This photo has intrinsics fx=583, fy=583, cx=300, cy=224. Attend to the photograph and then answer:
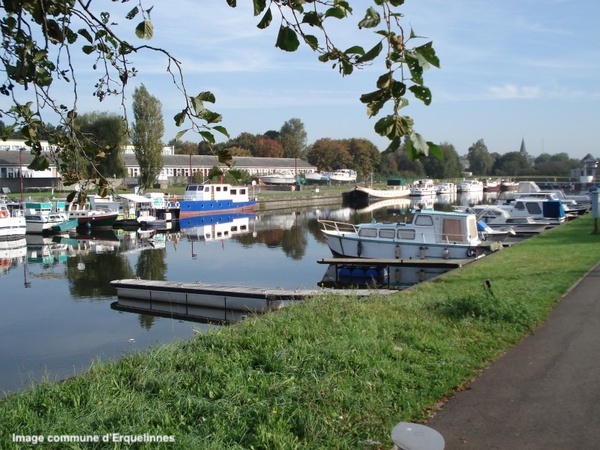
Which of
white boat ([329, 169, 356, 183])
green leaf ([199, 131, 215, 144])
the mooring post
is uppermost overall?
white boat ([329, 169, 356, 183])

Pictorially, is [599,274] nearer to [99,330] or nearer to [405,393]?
[405,393]

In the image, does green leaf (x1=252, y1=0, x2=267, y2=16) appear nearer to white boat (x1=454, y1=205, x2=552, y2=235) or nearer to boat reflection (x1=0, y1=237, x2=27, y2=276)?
boat reflection (x1=0, y1=237, x2=27, y2=276)

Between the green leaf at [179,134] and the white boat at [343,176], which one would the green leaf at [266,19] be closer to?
the green leaf at [179,134]

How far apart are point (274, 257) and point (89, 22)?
26.0 m

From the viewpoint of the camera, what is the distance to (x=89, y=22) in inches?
191

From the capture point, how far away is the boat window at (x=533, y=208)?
3531 cm

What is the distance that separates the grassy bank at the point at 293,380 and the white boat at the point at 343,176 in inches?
3795

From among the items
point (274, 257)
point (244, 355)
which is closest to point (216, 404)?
point (244, 355)

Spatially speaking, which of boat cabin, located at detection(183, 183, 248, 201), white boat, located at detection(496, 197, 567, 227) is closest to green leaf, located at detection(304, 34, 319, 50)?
white boat, located at detection(496, 197, 567, 227)

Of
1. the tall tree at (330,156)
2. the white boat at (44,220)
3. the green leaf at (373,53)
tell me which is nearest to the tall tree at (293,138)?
the tall tree at (330,156)

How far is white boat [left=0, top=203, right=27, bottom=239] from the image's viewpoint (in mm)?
38366

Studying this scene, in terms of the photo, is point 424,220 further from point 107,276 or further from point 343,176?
point 343,176

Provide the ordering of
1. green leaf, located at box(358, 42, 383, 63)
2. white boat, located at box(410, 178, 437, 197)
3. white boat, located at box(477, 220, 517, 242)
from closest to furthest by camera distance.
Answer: green leaf, located at box(358, 42, 383, 63) < white boat, located at box(477, 220, 517, 242) < white boat, located at box(410, 178, 437, 197)

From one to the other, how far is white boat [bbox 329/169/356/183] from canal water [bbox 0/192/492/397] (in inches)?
2222
